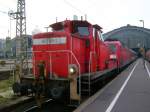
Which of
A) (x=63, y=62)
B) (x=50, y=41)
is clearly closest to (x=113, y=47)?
(x=50, y=41)

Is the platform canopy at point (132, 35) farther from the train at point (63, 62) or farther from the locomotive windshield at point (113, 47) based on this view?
the train at point (63, 62)

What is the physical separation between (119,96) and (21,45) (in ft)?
72.1

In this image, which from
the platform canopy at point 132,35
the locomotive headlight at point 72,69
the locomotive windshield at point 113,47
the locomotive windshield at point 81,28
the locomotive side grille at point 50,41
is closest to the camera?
the locomotive headlight at point 72,69

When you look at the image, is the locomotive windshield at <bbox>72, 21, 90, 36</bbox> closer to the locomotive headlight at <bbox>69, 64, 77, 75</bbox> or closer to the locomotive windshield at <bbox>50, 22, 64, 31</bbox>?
the locomotive windshield at <bbox>50, 22, 64, 31</bbox>

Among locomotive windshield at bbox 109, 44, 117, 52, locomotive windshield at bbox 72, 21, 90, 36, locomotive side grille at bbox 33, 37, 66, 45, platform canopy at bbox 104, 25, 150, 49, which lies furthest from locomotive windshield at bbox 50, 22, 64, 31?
platform canopy at bbox 104, 25, 150, 49

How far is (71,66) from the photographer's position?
870 cm

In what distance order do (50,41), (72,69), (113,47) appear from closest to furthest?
(72,69) < (50,41) < (113,47)

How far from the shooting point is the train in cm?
886

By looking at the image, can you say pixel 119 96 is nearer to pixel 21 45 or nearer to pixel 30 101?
pixel 30 101

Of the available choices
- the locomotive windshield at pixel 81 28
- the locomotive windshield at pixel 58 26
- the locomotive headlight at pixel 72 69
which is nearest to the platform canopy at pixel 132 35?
the locomotive windshield at pixel 81 28

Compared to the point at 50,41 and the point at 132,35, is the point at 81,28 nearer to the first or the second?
the point at 50,41

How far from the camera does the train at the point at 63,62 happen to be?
8.86m

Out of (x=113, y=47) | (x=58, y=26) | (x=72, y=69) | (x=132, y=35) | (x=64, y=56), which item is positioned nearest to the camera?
(x=72, y=69)

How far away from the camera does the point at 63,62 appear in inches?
380
